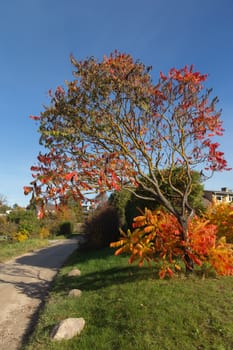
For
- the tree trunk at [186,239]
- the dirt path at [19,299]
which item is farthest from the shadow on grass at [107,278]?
the tree trunk at [186,239]

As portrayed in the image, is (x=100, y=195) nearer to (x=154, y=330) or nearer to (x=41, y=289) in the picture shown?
(x=154, y=330)

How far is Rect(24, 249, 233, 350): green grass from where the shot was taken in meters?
3.48

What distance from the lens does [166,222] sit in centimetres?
610

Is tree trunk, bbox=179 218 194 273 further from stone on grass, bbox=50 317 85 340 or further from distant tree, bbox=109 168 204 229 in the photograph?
stone on grass, bbox=50 317 85 340

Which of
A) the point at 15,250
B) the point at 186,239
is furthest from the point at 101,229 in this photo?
the point at 186,239

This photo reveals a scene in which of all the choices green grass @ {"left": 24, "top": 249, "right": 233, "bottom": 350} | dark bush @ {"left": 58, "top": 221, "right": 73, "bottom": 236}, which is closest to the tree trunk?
green grass @ {"left": 24, "top": 249, "right": 233, "bottom": 350}

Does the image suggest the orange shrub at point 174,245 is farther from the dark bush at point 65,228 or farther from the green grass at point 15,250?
the dark bush at point 65,228

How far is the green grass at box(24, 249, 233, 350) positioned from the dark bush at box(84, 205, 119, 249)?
8.01m

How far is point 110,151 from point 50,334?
403cm

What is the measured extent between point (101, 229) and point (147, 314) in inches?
422

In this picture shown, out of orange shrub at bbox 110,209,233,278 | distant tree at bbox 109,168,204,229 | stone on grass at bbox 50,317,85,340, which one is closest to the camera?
stone on grass at bbox 50,317,85,340

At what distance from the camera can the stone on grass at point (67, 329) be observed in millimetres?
4082

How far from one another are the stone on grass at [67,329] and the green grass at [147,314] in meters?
0.10

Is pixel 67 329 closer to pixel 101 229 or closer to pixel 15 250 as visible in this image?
pixel 101 229
